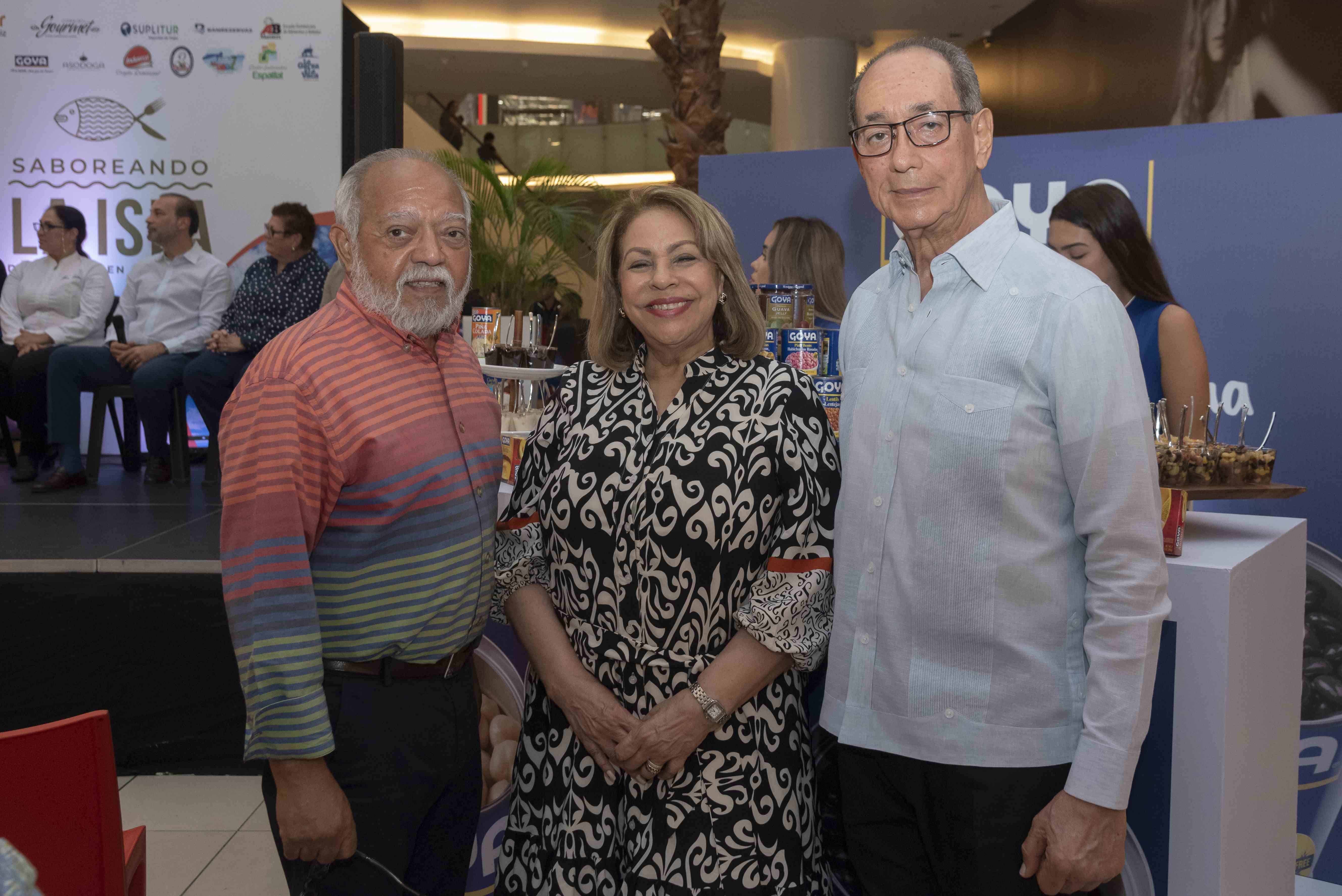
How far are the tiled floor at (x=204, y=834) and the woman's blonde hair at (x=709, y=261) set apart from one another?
174 centimetres

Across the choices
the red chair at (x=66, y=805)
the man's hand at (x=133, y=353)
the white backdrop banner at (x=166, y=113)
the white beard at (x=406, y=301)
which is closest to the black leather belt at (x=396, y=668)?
the red chair at (x=66, y=805)

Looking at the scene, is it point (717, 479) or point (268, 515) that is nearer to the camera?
point (268, 515)

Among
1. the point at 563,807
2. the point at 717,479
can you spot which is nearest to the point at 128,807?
the point at 563,807

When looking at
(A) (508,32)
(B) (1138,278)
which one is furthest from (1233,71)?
(A) (508,32)

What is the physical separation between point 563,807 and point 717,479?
2.01ft

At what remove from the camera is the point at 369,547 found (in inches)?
61.6

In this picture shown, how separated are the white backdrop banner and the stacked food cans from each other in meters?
5.02

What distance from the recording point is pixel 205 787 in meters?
3.43

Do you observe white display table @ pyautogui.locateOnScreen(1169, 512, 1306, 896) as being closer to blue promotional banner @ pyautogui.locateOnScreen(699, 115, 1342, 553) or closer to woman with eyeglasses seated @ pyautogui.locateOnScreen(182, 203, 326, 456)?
blue promotional banner @ pyautogui.locateOnScreen(699, 115, 1342, 553)

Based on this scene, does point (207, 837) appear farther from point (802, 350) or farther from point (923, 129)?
point (923, 129)

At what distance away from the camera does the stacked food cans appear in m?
2.17

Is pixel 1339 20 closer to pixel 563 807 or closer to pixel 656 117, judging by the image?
pixel 563 807

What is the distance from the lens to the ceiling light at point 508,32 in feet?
36.1

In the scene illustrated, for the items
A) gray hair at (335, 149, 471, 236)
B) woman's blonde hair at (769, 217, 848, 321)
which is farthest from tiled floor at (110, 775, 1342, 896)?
woman's blonde hair at (769, 217, 848, 321)
